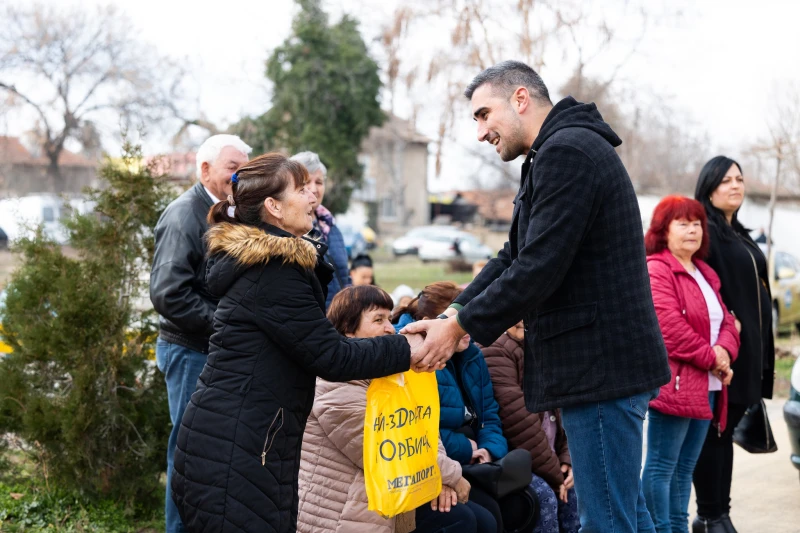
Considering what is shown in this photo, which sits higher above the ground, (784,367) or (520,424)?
(520,424)

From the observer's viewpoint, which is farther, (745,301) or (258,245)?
(745,301)

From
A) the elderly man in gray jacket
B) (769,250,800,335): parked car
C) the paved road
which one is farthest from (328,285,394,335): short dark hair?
(769,250,800,335): parked car

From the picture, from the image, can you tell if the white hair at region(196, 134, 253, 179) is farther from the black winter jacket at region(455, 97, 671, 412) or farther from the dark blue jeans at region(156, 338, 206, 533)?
the black winter jacket at region(455, 97, 671, 412)

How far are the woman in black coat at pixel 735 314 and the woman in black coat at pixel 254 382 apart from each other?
10.2 feet

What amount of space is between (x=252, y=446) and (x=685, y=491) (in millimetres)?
3166

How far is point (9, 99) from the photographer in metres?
28.5

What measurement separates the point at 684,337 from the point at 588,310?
1.84 meters

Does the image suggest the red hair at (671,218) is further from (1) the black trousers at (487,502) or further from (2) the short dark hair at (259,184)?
(2) the short dark hair at (259,184)

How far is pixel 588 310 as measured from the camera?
3.08 m

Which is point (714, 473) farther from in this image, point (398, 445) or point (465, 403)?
point (398, 445)

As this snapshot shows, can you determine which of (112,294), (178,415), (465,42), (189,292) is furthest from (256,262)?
(465,42)

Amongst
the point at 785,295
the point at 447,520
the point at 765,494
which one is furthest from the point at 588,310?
the point at 785,295

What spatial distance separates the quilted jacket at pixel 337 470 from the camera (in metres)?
3.70

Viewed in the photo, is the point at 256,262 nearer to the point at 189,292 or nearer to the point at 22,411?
the point at 189,292
